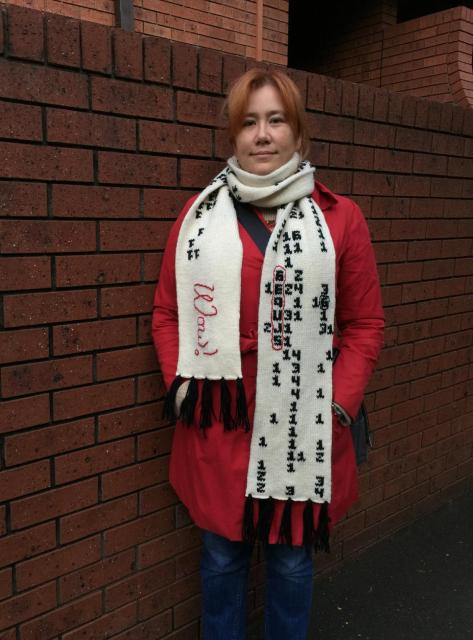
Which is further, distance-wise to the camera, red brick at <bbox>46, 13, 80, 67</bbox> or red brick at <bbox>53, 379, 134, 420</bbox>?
red brick at <bbox>53, 379, 134, 420</bbox>

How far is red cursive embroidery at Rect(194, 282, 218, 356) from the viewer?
187cm

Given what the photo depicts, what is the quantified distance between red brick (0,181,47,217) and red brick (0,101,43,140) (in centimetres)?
14

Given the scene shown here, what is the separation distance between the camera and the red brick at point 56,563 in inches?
76.8

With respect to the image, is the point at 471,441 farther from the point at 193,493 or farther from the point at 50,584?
the point at 50,584

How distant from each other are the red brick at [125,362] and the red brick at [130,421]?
13 centimetres

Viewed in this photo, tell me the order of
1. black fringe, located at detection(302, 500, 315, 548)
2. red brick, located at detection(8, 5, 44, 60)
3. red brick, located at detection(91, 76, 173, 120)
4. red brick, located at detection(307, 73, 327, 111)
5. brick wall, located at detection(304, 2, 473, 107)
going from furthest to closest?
brick wall, located at detection(304, 2, 473, 107) < red brick, located at detection(307, 73, 327, 111) < black fringe, located at detection(302, 500, 315, 548) < red brick, located at detection(91, 76, 173, 120) < red brick, located at detection(8, 5, 44, 60)

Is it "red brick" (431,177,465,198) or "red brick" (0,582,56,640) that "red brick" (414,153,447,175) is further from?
"red brick" (0,582,56,640)

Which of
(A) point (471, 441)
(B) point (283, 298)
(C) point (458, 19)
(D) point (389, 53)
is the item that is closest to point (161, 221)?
(B) point (283, 298)

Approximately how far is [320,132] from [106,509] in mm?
1752

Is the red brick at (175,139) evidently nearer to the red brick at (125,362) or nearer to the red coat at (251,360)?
the red coat at (251,360)

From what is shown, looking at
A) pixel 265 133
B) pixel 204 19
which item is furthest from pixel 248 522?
pixel 204 19

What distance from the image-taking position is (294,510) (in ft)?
6.57

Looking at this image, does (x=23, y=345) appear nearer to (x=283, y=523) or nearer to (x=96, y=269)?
(x=96, y=269)

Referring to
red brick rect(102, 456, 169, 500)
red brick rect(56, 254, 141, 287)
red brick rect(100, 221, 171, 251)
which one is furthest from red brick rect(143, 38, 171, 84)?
red brick rect(102, 456, 169, 500)
